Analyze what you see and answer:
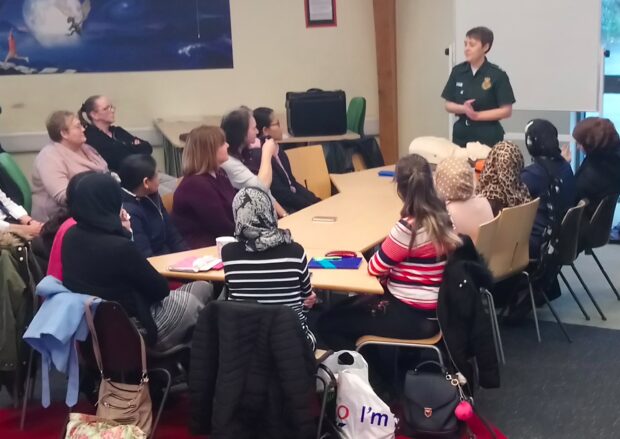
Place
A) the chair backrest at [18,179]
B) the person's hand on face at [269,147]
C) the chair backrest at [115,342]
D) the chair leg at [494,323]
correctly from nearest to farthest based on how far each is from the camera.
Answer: the chair backrest at [115,342] < the chair leg at [494,323] < the person's hand on face at [269,147] < the chair backrest at [18,179]

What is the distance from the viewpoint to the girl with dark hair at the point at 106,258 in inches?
116

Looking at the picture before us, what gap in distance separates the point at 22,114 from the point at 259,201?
14.5ft

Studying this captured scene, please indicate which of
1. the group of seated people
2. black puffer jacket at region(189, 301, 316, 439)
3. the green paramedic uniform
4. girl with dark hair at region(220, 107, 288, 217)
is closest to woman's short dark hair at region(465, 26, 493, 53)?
the green paramedic uniform

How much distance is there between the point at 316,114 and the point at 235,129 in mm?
1958

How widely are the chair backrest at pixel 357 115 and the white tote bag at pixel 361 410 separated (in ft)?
12.3

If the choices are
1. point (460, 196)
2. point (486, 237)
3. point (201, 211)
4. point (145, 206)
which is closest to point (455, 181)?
point (460, 196)

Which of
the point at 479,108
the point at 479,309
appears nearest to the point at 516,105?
the point at 479,108

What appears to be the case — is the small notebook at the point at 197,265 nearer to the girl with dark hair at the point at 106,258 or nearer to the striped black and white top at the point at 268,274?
the girl with dark hair at the point at 106,258

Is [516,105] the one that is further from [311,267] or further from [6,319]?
[6,319]

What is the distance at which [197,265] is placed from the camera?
11.0 feet

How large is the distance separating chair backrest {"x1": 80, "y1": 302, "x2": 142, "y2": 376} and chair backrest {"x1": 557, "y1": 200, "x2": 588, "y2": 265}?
2.23m

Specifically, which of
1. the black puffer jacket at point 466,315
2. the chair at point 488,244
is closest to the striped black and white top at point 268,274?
the black puffer jacket at point 466,315

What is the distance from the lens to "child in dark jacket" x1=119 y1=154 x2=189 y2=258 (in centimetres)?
363

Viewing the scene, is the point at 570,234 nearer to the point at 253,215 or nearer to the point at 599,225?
the point at 599,225
